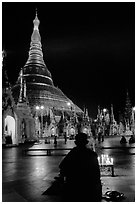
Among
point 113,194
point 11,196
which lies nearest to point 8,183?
point 11,196

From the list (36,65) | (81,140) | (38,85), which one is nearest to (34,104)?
(38,85)

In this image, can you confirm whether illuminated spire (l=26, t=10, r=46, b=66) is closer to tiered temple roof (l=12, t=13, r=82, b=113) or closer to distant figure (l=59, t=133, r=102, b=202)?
tiered temple roof (l=12, t=13, r=82, b=113)

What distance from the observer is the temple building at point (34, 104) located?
31266mm

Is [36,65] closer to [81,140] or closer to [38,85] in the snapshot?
[38,85]

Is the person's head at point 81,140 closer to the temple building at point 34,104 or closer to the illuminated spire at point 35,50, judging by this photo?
the temple building at point 34,104

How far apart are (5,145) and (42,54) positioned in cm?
7228

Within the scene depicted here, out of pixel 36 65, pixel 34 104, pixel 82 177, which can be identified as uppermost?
pixel 36 65

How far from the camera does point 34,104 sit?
72375 millimetres

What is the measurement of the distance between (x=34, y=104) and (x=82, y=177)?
69.4 m

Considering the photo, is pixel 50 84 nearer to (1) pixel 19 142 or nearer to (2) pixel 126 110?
(2) pixel 126 110

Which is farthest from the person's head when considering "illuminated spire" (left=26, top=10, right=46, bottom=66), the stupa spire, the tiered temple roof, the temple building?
"illuminated spire" (left=26, top=10, right=46, bottom=66)

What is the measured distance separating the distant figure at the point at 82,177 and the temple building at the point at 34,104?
87.0 feet

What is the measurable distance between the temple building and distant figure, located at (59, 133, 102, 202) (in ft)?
87.0

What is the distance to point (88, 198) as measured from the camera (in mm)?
3697
